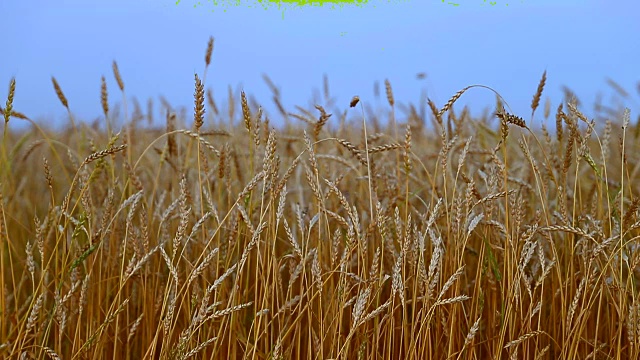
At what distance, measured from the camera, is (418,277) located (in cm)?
133

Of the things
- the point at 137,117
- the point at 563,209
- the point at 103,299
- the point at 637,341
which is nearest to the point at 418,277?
the point at 563,209

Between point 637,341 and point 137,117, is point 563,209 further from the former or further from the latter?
point 137,117

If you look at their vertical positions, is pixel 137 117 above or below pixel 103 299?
above

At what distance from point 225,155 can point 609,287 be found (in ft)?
2.90

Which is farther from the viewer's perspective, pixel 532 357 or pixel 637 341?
pixel 532 357

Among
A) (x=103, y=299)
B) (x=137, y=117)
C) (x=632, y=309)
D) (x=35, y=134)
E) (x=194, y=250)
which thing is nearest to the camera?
(x=632, y=309)

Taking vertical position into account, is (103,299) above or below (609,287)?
below

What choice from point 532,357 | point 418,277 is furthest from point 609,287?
point 418,277

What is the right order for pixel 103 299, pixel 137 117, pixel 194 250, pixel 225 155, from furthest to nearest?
pixel 137 117, pixel 194 250, pixel 103 299, pixel 225 155

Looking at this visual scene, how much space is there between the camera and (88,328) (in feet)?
4.80

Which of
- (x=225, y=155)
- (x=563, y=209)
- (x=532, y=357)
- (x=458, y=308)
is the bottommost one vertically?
(x=532, y=357)

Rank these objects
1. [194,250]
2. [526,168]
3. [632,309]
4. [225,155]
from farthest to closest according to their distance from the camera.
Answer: [526,168], [194,250], [225,155], [632,309]

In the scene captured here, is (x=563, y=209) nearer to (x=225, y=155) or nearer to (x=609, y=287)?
(x=609, y=287)

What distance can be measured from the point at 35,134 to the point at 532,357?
3.88 meters
